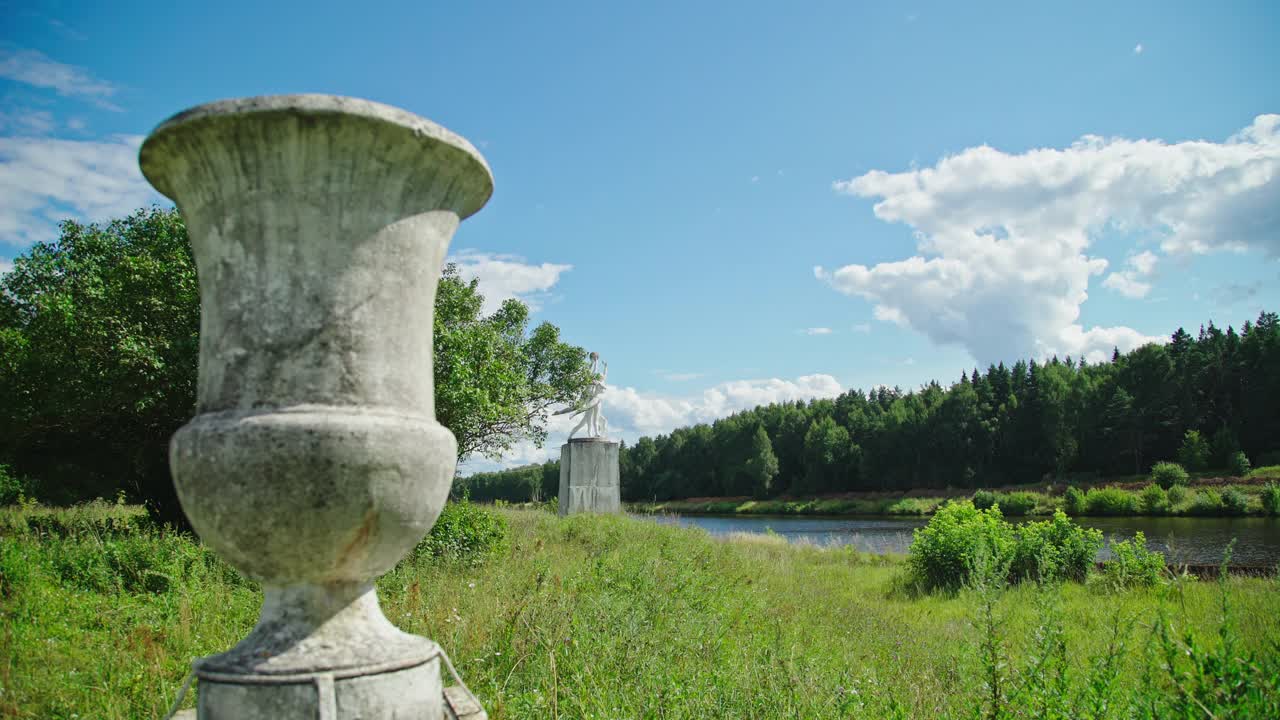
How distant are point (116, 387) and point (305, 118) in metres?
11.5

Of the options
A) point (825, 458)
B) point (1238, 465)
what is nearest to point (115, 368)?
point (1238, 465)

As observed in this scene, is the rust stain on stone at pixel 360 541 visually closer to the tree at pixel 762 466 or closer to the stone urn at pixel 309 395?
the stone urn at pixel 309 395

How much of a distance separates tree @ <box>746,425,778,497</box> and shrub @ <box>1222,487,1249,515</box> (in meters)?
45.5

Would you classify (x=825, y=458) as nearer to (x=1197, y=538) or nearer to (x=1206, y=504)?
(x=1206, y=504)

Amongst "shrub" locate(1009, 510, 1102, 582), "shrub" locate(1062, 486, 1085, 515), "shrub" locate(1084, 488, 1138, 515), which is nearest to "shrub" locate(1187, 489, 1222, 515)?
"shrub" locate(1084, 488, 1138, 515)

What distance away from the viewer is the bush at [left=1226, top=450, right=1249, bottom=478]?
139 feet

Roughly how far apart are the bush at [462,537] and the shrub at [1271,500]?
34.4m

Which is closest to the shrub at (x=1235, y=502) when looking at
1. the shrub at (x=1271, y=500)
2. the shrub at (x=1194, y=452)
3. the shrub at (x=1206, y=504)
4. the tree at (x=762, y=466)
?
the shrub at (x=1206, y=504)

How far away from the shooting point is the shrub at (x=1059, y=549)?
11.3 m

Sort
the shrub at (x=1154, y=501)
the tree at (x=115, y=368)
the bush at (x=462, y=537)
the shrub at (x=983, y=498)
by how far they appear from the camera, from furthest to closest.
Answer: the shrub at (x=983, y=498) → the shrub at (x=1154, y=501) → the tree at (x=115, y=368) → the bush at (x=462, y=537)

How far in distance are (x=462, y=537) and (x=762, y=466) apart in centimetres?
6909

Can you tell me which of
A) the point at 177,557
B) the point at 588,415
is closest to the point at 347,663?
the point at 177,557

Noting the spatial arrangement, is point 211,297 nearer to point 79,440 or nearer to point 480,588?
point 480,588

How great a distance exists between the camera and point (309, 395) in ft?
7.16
